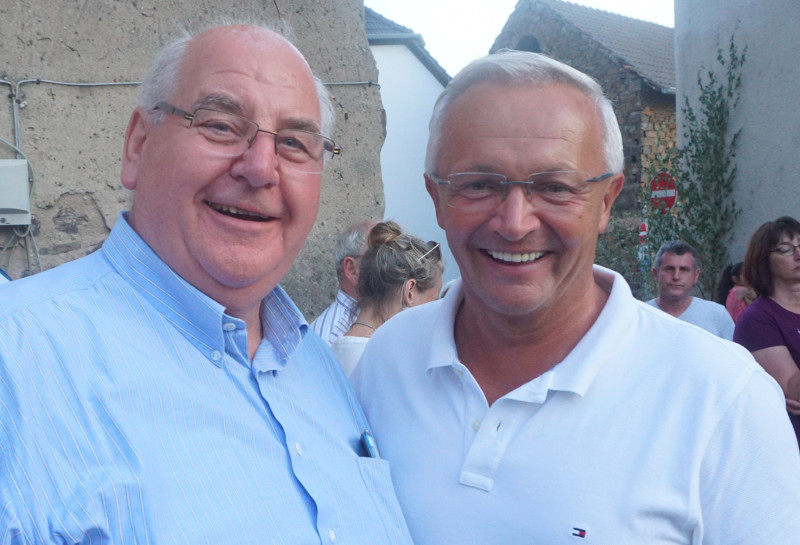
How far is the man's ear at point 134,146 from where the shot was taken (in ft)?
5.60

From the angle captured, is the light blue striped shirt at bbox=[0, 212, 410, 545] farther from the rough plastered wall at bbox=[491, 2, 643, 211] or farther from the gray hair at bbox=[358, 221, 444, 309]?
the rough plastered wall at bbox=[491, 2, 643, 211]

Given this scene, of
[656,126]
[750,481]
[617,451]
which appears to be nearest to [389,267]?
[617,451]

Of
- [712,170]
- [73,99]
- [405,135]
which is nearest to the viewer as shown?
[73,99]

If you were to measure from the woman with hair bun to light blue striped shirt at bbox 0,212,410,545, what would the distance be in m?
1.50

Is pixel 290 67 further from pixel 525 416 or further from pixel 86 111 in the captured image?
pixel 86 111

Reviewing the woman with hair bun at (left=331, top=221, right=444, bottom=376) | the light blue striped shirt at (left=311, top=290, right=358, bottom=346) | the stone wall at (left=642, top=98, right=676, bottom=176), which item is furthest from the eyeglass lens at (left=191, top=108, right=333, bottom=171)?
the stone wall at (left=642, top=98, right=676, bottom=176)

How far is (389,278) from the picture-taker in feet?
10.9

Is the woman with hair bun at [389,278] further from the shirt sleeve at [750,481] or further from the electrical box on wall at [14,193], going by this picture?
the shirt sleeve at [750,481]

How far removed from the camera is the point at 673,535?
1399 millimetres

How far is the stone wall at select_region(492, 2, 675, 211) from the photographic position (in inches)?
564

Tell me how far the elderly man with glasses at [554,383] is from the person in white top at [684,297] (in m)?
3.58

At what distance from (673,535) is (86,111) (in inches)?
112

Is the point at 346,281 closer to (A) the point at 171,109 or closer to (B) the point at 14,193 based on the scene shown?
(B) the point at 14,193

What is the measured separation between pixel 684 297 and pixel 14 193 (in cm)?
428
